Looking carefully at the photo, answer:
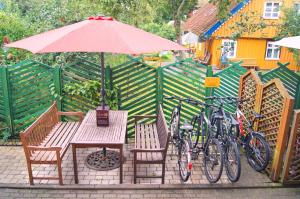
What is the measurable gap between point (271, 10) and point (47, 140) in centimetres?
1895

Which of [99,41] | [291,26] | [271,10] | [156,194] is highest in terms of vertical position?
[271,10]

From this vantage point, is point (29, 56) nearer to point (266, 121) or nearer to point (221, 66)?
point (266, 121)

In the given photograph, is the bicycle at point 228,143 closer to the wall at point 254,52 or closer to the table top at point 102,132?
the table top at point 102,132

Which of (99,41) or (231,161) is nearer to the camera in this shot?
(99,41)

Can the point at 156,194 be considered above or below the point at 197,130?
below

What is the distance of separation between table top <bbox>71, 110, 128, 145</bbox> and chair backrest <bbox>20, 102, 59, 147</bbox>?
666mm

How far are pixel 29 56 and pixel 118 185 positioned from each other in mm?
4946

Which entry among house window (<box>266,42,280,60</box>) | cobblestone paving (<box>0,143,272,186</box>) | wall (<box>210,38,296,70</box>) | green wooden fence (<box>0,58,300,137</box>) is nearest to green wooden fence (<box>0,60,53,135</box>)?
green wooden fence (<box>0,58,300,137</box>)

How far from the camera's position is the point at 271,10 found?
19406 mm

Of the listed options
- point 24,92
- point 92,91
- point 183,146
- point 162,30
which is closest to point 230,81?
point 183,146

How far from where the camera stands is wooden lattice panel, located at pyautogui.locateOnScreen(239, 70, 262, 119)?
5.56 m

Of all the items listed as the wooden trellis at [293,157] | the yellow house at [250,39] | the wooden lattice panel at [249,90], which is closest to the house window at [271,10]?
the yellow house at [250,39]

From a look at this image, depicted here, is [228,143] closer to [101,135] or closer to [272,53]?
[101,135]

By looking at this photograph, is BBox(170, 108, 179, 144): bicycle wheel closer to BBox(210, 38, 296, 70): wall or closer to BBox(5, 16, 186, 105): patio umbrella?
BBox(5, 16, 186, 105): patio umbrella
